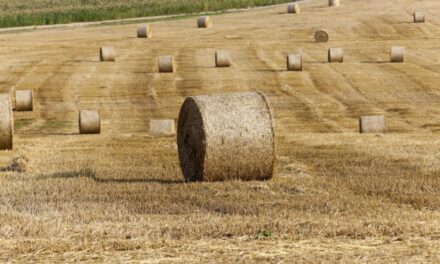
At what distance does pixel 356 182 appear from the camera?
16.9 metres

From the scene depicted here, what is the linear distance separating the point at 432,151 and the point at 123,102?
1631 centimetres

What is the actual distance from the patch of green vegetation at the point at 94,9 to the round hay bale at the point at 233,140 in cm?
5337

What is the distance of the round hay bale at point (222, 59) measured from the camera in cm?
4347

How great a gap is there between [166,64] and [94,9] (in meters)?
37.5

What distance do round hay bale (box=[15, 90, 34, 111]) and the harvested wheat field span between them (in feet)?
1.24

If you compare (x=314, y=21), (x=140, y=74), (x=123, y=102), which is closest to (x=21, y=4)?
(x=314, y=21)

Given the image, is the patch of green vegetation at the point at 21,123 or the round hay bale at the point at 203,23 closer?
the patch of green vegetation at the point at 21,123

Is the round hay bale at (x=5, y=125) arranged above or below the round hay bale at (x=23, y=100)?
above

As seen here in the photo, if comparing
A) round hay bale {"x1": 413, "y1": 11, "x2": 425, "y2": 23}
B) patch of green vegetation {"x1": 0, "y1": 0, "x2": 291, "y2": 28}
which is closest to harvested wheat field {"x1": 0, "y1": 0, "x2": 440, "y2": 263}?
round hay bale {"x1": 413, "y1": 11, "x2": 425, "y2": 23}

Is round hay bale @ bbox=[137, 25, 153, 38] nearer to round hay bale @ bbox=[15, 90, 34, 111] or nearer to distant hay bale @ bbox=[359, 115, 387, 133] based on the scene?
round hay bale @ bbox=[15, 90, 34, 111]

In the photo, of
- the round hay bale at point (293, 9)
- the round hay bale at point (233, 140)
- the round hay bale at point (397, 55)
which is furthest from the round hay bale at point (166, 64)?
the round hay bale at point (293, 9)

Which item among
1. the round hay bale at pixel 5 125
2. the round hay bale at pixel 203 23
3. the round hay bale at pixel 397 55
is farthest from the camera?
the round hay bale at pixel 203 23

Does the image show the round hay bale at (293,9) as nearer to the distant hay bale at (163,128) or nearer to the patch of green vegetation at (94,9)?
the patch of green vegetation at (94,9)

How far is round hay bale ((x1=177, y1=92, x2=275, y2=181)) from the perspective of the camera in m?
16.8
